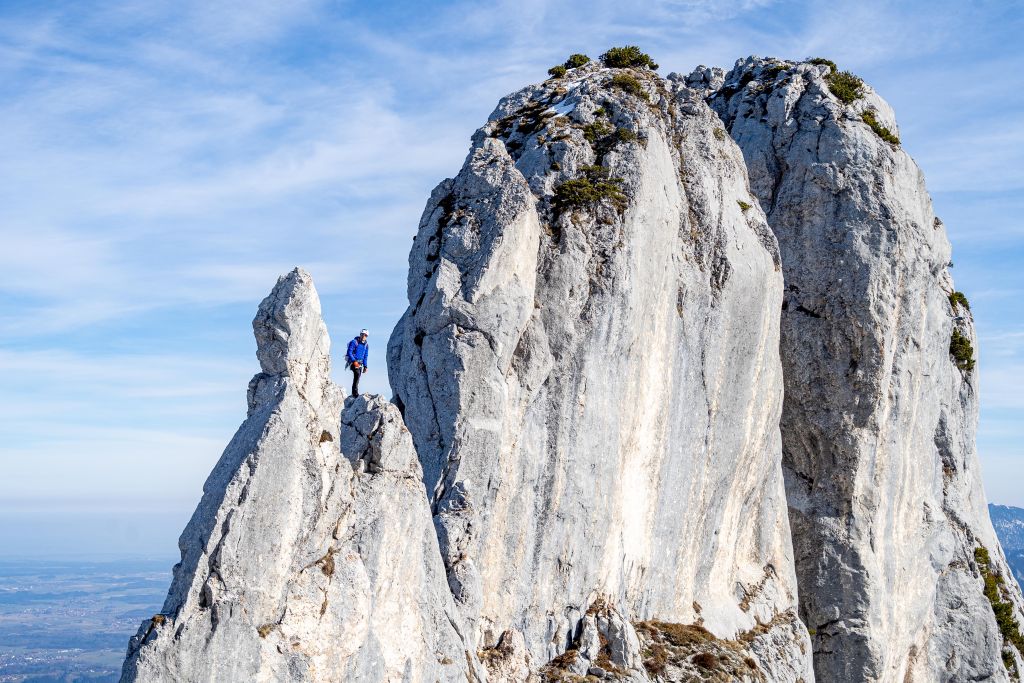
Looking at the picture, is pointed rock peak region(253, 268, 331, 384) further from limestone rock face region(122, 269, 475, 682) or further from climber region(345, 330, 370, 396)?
climber region(345, 330, 370, 396)

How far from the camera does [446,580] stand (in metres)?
31.3

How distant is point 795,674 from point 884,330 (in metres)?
17.4

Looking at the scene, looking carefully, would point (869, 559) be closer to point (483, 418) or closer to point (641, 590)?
point (641, 590)

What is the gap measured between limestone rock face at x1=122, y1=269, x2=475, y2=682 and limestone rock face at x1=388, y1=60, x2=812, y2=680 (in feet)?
13.4

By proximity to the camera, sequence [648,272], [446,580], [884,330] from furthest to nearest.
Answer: [884,330] → [648,272] → [446,580]

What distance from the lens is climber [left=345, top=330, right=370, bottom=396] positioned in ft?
110

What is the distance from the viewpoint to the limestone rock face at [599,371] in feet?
116

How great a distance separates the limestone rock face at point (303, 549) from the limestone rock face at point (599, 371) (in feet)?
13.4

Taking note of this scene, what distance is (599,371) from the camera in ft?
127

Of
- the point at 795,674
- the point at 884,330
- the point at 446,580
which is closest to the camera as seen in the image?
the point at 446,580

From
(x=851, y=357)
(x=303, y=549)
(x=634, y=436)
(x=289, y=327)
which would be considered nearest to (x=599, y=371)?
(x=634, y=436)

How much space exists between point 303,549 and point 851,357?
3564cm

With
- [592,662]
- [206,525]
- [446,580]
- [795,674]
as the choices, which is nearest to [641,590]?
[592,662]

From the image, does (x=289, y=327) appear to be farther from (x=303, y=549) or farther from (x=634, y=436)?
(x=634, y=436)
